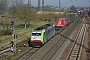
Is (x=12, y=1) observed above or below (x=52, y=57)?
above

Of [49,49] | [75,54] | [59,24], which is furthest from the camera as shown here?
[59,24]

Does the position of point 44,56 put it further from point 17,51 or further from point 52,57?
point 17,51

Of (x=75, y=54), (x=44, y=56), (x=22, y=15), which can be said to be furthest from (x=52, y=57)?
(x=22, y=15)

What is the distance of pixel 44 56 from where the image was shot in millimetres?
26094

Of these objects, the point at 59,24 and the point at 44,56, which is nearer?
the point at 44,56

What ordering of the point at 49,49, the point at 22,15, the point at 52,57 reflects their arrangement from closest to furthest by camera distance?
the point at 52,57, the point at 49,49, the point at 22,15

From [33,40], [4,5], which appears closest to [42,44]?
[33,40]

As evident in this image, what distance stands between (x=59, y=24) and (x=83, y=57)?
25652 mm

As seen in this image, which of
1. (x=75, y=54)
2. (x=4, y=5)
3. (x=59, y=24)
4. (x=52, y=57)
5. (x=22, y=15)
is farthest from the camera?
(x=4, y=5)

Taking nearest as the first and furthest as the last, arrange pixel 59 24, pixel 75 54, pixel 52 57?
1. pixel 52 57
2. pixel 75 54
3. pixel 59 24

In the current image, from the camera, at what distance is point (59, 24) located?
51.2 metres

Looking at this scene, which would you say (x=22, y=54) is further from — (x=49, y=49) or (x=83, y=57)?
(x=83, y=57)

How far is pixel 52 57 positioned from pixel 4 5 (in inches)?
3665

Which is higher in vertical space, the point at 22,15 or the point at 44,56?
the point at 22,15
